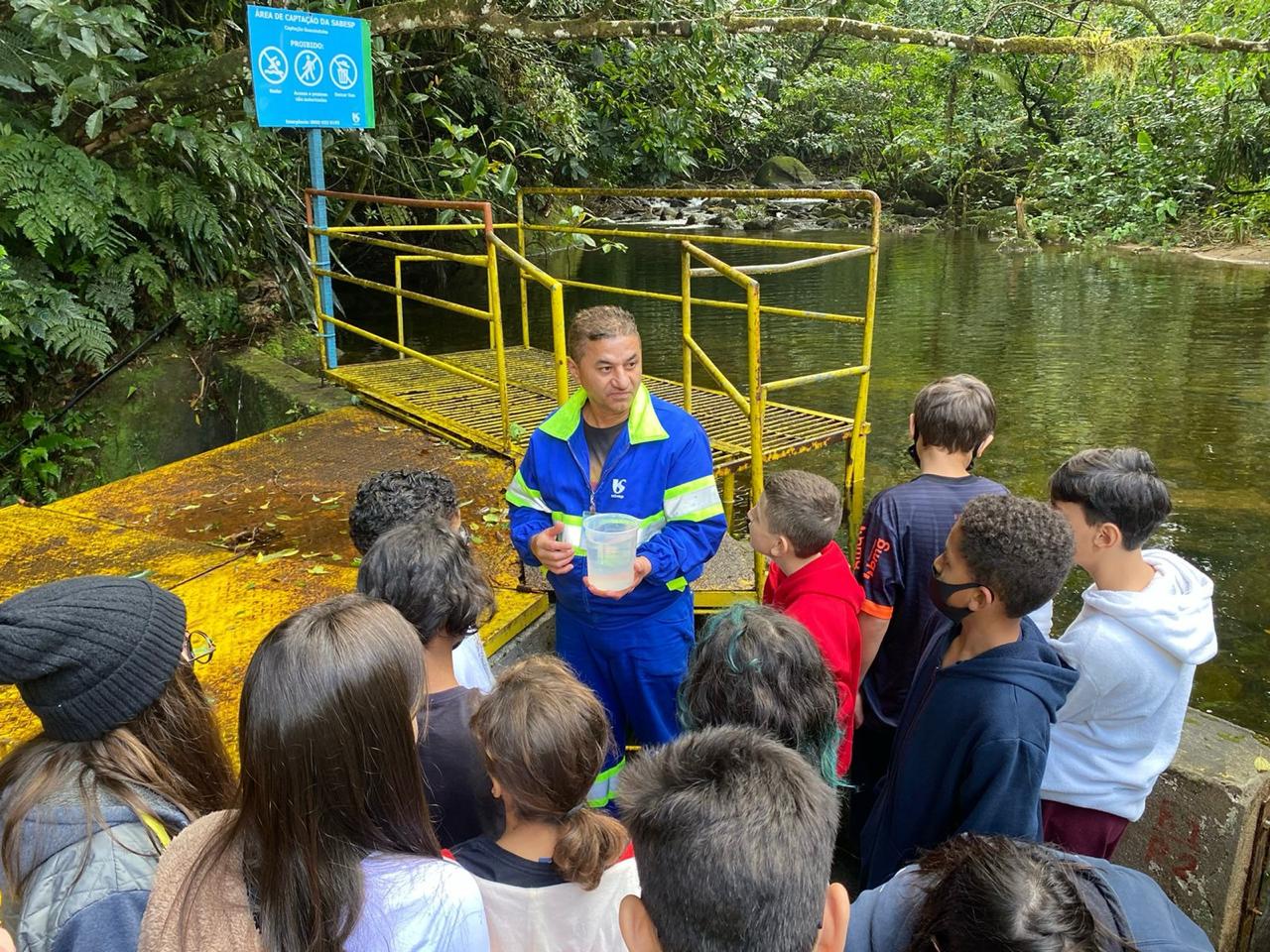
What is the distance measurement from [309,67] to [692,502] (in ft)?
13.4

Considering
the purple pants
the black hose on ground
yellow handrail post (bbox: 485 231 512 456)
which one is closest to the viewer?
the purple pants

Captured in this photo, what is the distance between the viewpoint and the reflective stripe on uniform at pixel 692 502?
2744 millimetres

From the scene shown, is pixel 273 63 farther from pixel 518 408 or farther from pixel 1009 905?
pixel 1009 905

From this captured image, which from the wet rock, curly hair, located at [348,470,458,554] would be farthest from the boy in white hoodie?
the wet rock

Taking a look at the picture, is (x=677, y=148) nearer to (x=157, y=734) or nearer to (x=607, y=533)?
(x=607, y=533)

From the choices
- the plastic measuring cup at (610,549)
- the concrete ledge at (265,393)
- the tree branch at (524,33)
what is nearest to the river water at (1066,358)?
the tree branch at (524,33)

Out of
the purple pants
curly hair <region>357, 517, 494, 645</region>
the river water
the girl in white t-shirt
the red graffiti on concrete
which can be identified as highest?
curly hair <region>357, 517, 494, 645</region>

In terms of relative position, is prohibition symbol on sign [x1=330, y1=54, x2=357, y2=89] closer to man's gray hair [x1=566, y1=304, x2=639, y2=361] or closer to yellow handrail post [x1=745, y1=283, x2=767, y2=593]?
yellow handrail post [x1=745, y1=283, x2=767, y2=593]

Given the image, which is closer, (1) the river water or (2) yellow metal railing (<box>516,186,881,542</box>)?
(2) yellow metal railing (<box>516,186,881,542</box>)

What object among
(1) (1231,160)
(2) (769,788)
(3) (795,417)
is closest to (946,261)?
(1) (1231,160)

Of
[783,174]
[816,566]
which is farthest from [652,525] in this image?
[783,174]

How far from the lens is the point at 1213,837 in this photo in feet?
7.97

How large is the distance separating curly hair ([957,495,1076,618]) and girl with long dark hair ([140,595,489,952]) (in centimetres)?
120

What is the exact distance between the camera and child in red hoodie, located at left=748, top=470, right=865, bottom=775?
2.45 m
